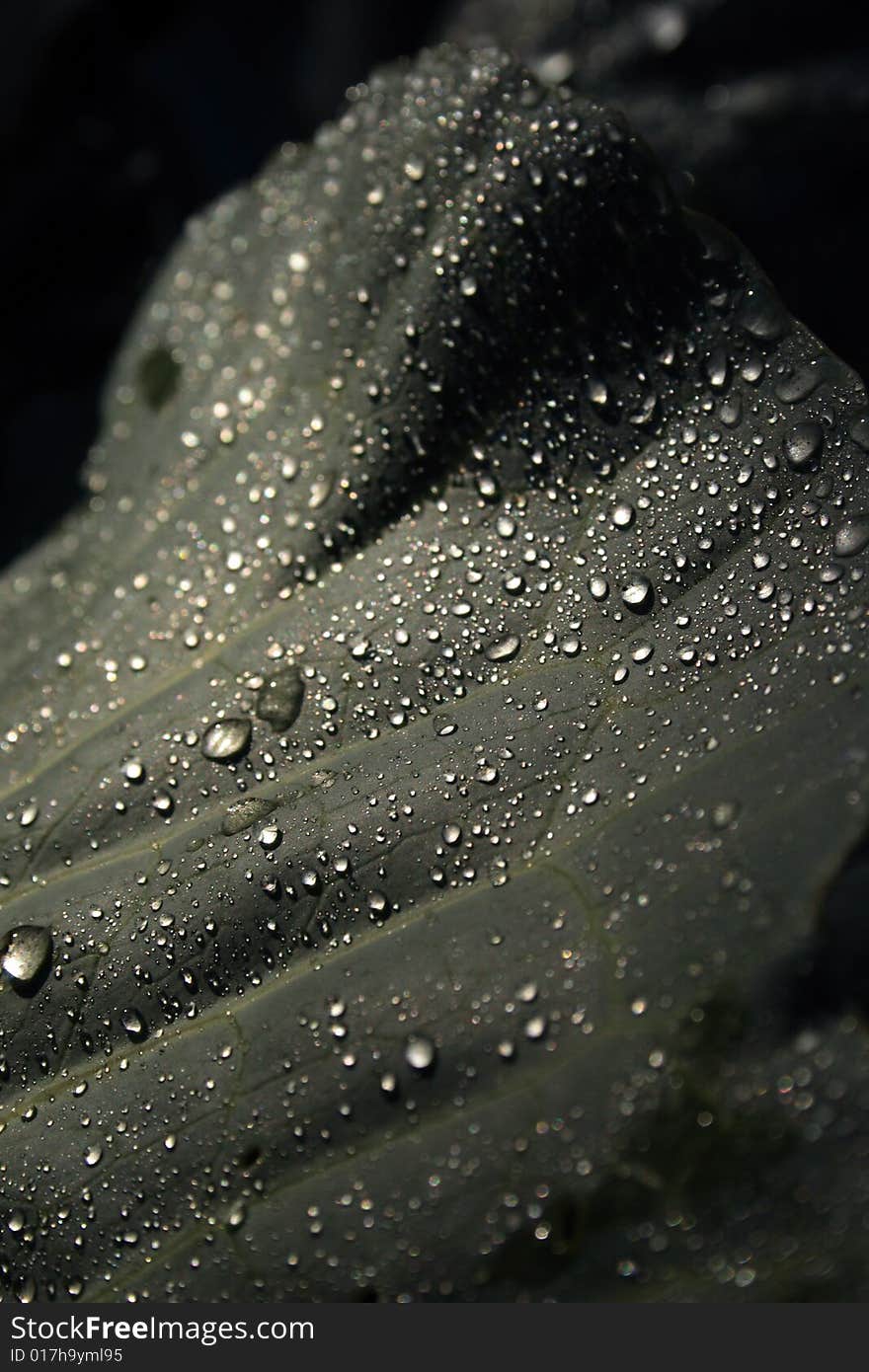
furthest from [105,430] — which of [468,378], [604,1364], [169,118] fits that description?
[604,1364]

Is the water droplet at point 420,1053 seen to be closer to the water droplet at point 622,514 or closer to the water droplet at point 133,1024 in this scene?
the water droplet at point 133,1024

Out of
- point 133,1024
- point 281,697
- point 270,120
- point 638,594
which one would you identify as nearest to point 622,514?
point 638,594

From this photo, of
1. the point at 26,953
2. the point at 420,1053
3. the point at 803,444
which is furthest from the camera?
the point at 26,953

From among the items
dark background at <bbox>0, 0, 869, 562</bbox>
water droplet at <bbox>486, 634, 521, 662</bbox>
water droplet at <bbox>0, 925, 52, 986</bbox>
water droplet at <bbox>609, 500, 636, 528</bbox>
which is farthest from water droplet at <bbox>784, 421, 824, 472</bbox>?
water droplet at <bbox>0, 925, 52, 986</bbox>

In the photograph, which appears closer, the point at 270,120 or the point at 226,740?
the point at 226,740

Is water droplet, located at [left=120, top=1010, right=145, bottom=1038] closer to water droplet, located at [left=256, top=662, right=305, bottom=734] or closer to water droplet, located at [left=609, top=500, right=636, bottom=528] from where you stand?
water droplet, located at [left=256, top=662, right=305, bottom=734]

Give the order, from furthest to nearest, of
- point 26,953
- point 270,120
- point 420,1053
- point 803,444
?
point 270,120 < point 26,953 < point 803,444 < point 420,1053

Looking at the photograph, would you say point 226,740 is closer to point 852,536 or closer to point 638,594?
point 638,594
